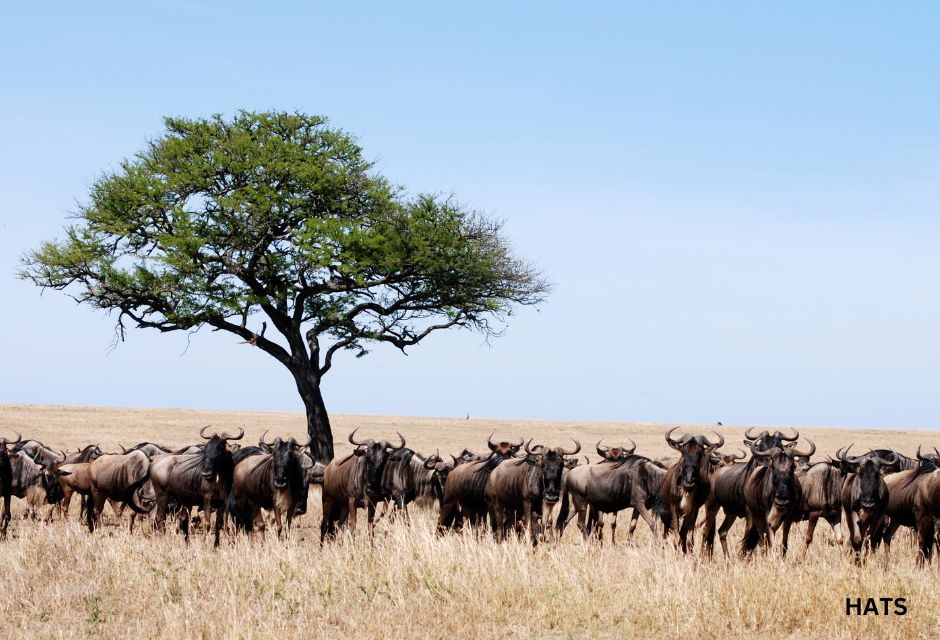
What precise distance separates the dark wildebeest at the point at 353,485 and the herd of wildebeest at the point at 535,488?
0.02 m

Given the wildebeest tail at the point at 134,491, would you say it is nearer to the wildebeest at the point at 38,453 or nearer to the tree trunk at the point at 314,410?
the wildebeest at the point at 38,453

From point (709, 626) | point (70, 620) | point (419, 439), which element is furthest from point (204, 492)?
point (419, 439)

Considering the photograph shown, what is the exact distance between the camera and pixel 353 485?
17.1 m

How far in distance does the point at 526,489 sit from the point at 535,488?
155 millimetres

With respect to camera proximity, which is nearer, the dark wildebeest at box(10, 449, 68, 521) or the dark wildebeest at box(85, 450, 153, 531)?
the dark wildebeest at box(85, 450, 153, 531)

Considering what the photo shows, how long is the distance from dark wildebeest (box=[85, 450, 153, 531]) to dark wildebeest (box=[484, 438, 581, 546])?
6503 mm

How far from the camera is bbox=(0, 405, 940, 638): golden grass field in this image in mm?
10359

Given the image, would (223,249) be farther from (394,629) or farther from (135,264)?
(394,629)

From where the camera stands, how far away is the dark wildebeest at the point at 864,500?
14719 mm

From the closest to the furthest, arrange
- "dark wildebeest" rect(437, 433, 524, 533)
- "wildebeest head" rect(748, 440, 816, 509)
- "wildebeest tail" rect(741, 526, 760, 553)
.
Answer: "wildebeest head" rect(748, 440, 816, 509)
"wildebeest tail" rect(741, 526, 760, 553)
"dark wildebeest" rect(437, 433, 524, 533)

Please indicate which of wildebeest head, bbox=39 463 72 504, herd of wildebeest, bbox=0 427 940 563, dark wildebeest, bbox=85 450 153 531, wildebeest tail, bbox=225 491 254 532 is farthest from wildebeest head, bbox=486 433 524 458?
wildebeest head, bbox=39 463 72 504

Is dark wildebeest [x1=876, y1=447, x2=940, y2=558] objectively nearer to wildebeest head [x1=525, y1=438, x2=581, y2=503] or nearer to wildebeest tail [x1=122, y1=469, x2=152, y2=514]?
wildebeest head [x1=525, y1=438, x2=581, y2=503]

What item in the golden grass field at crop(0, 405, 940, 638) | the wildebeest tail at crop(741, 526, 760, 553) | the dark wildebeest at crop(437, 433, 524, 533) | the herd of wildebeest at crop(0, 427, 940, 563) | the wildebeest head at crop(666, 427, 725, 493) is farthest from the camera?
the dark wildebeest at crop(437, 433, 524, 533)

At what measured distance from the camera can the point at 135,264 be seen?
35.4 meters
